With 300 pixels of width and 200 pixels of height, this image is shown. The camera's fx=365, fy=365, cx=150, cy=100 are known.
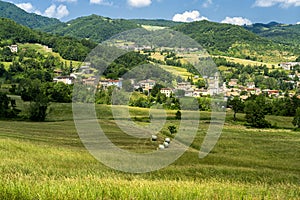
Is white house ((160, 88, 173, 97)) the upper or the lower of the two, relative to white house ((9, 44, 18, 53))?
lower

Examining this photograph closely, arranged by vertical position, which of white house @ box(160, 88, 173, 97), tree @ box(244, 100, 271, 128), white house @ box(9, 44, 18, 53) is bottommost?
tree @ box(244, 100, 271, 128)

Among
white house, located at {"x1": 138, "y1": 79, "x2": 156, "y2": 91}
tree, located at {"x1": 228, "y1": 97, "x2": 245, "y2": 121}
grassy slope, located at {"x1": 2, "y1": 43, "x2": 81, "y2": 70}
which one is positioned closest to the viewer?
tree, located at {"x1": 228, "y1": 97, "x2": 245, "y2": 121}

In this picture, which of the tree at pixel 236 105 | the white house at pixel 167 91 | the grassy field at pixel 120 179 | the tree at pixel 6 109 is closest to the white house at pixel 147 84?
the white house at pixel 167 91

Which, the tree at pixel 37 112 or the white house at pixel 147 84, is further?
the white house at pixel 147 84

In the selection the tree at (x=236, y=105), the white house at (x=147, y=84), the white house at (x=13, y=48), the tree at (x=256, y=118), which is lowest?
the tree at (x=256, y=118)

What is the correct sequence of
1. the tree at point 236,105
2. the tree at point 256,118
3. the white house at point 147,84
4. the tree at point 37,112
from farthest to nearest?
the white house at point 147,84 < the tree at point 236,105 < the tree at point 256,118 < the tree at point 37,112

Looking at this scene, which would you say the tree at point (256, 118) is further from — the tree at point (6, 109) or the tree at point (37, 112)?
the tree at point (6, 109)

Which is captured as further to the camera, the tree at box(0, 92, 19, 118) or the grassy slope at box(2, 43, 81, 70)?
the grassy slope at box(2, 43, 81, 70)

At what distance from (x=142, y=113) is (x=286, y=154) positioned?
3614cm

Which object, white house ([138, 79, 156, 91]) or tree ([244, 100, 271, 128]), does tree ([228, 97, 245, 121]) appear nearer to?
tree ([244, 100, 271, 128])

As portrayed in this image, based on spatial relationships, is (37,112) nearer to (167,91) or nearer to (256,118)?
(256,118)

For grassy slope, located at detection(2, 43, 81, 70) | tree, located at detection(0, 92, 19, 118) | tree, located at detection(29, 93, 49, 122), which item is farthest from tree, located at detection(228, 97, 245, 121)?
grassy slope, located at detection(2, 43, 81, 70)

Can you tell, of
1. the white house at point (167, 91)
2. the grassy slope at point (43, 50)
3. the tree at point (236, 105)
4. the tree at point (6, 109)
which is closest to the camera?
the tree at point (6, 109)

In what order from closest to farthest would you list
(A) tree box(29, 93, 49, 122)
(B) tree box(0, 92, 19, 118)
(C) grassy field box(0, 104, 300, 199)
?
(C) grassy field box(0, 104, 300, 199) < (A) tree box(29, 93, 49, 122) < (B) tree box(0, 92, 19, 118)
